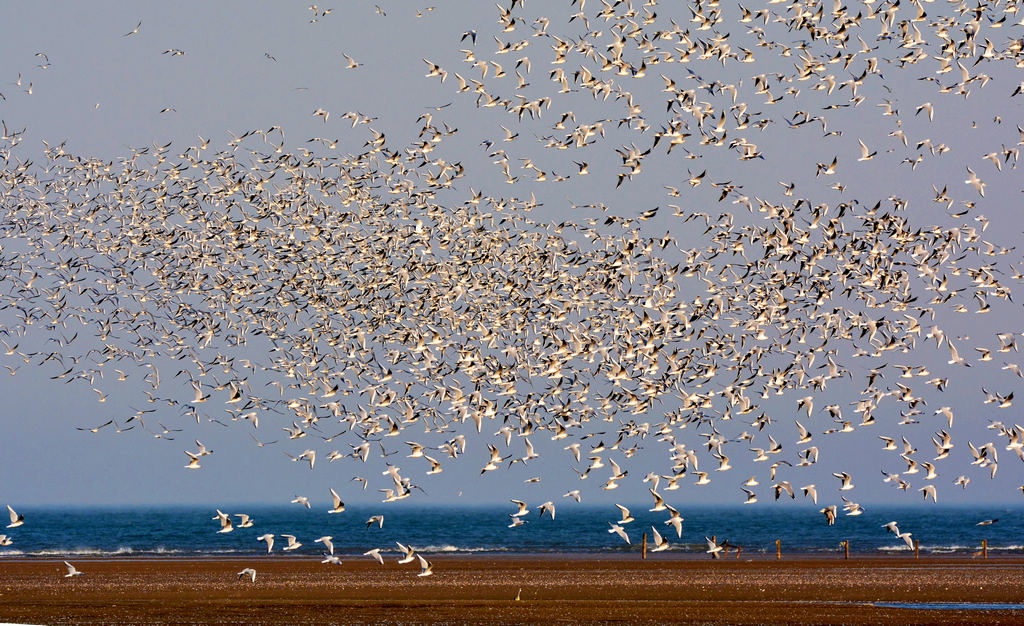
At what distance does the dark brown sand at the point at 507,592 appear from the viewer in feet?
111

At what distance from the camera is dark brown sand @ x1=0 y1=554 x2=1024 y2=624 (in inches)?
1329

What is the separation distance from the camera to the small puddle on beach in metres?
35.8

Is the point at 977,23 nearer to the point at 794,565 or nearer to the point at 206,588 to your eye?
the point at 206,588

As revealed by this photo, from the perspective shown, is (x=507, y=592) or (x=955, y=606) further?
(x=507, y=592)

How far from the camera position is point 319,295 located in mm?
36969

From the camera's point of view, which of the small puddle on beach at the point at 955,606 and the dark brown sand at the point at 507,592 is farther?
the small puddle on beach at the point at 955,606

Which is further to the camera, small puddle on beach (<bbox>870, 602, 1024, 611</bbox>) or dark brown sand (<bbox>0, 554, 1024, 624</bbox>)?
small puddle on beach (<bbox>870, 602, 1024, 611</bbox>)

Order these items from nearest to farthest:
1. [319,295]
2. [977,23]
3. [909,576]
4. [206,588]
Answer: [977,23]
[319,295]
[206,588]
[909,576]

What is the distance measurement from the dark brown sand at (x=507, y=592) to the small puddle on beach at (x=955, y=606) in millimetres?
662

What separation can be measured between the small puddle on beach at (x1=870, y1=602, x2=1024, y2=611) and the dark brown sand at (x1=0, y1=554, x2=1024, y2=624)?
662 millimetres

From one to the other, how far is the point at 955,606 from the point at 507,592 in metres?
14.3

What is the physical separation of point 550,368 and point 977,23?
1385 cm

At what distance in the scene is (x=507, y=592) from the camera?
1655 inches

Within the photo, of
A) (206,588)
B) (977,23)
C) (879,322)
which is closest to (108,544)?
(206,588)
